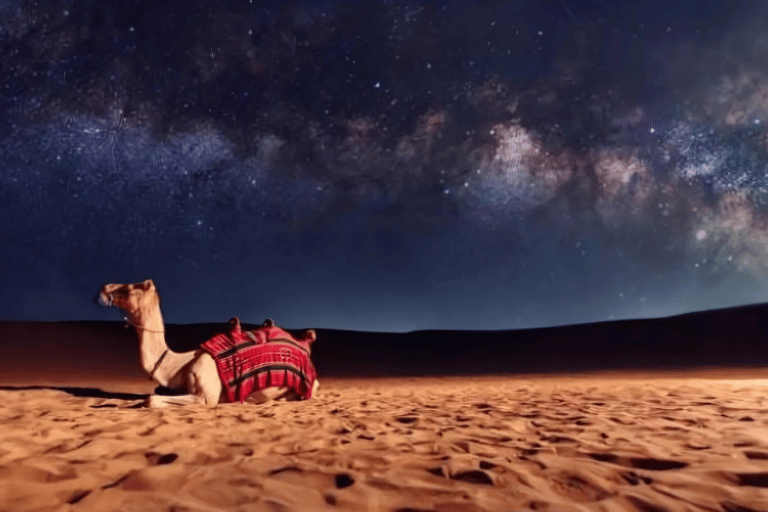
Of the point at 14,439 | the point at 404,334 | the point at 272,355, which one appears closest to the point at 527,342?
the point at 404,334

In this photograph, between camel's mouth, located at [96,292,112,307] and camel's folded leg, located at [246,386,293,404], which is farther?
camel's folded leg, located at [246,386,293,404]

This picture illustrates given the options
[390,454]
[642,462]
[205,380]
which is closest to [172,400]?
[205,380]

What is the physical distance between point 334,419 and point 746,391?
6.19 meters

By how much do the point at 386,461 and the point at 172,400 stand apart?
358 centimetres

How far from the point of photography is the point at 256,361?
620 cm

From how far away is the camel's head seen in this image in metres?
5.92

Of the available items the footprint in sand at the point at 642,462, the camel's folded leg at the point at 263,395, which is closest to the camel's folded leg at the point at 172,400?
the camel's folded leg at the point at 263,395

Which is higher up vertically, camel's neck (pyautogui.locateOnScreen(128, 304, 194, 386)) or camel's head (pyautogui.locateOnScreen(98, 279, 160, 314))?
camel's head (pyautogui.locateOnScreen(98, 279, 160, 314))

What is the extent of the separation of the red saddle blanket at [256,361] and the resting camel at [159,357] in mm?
85

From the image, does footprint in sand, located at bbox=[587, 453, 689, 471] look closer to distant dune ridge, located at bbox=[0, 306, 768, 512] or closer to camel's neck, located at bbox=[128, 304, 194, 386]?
distant dune ridge, located at bbox=[0, 306, 768, 512]

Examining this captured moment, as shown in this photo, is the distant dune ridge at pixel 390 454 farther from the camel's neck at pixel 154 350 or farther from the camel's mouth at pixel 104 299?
the camel's mouth at pixel 104 299

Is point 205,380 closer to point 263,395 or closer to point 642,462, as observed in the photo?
point 263,395

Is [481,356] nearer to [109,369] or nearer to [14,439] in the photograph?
[109,369]

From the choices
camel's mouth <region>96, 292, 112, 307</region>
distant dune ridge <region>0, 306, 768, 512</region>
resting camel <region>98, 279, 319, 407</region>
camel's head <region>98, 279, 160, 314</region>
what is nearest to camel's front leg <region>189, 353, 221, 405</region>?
resting camel <region>98, 279, 319, 407</region>
